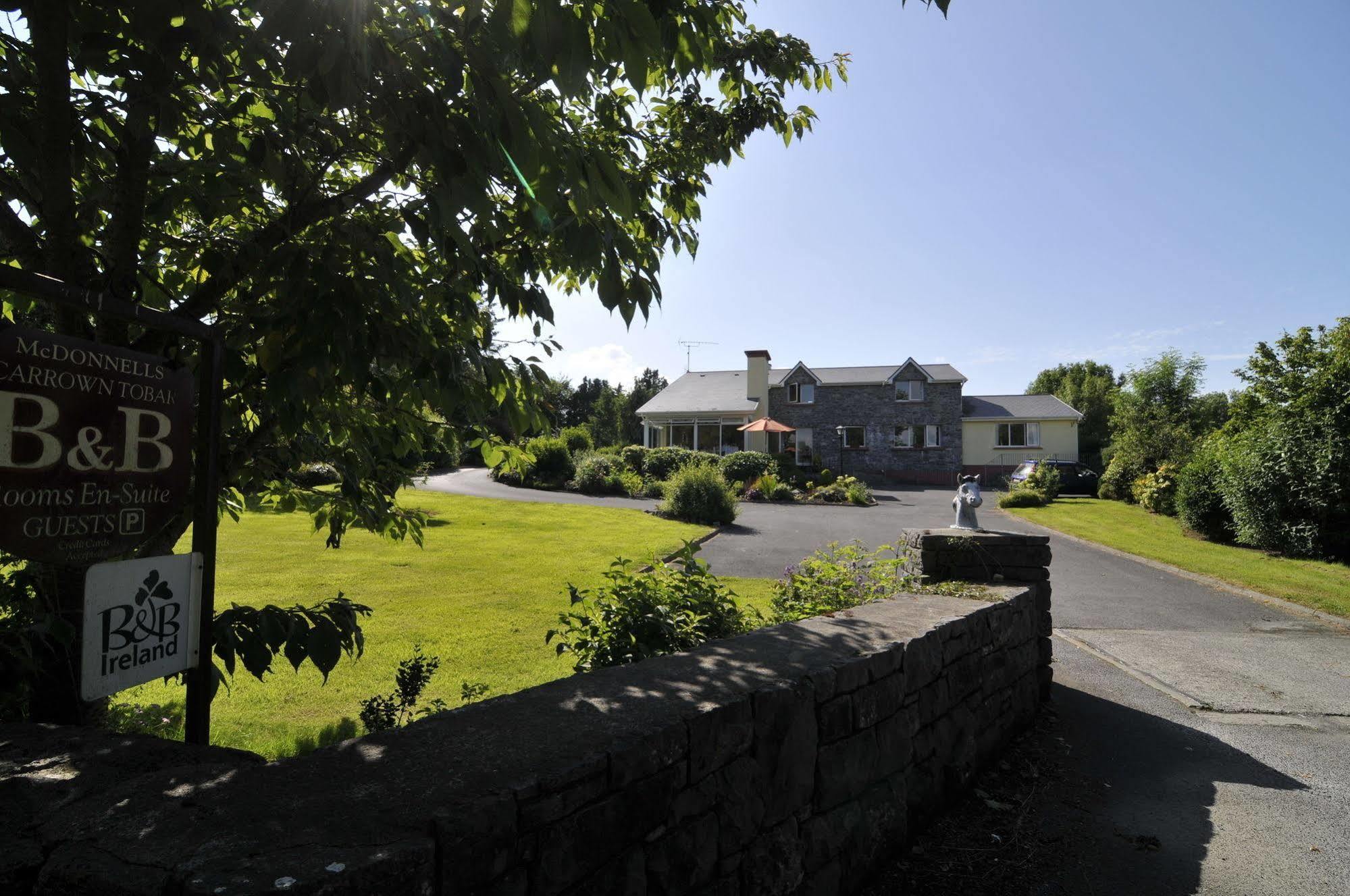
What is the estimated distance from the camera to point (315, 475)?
443 centimetres

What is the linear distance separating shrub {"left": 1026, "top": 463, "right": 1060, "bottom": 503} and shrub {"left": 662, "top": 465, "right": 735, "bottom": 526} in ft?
48.5

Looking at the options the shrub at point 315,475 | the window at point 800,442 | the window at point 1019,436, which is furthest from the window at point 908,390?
the shrub at point 315,475

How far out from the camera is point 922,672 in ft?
13.0

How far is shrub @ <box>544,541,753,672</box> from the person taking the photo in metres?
4.18

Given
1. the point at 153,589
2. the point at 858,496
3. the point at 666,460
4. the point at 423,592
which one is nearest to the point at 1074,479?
the point at 858,496

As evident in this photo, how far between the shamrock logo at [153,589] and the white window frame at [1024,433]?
1755 inches

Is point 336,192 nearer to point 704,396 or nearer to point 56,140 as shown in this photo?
point 56,140

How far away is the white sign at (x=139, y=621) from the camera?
2.02 meters

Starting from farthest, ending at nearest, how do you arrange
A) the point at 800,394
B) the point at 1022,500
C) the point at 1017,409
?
the point at 1017,409
the point at 800,394
the point at 1022,500

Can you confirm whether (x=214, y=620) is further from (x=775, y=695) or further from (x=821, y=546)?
(x=821, y=546)

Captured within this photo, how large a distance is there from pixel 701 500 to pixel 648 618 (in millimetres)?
14900

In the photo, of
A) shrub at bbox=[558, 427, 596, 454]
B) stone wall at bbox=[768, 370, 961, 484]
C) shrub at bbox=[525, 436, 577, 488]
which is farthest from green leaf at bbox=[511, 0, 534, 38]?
stone wall at bbox=[768, 370, 961, 484]

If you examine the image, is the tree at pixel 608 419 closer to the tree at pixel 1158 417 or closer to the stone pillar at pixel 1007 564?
the tree at pixel 1158 417

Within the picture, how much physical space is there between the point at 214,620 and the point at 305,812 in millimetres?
1299
